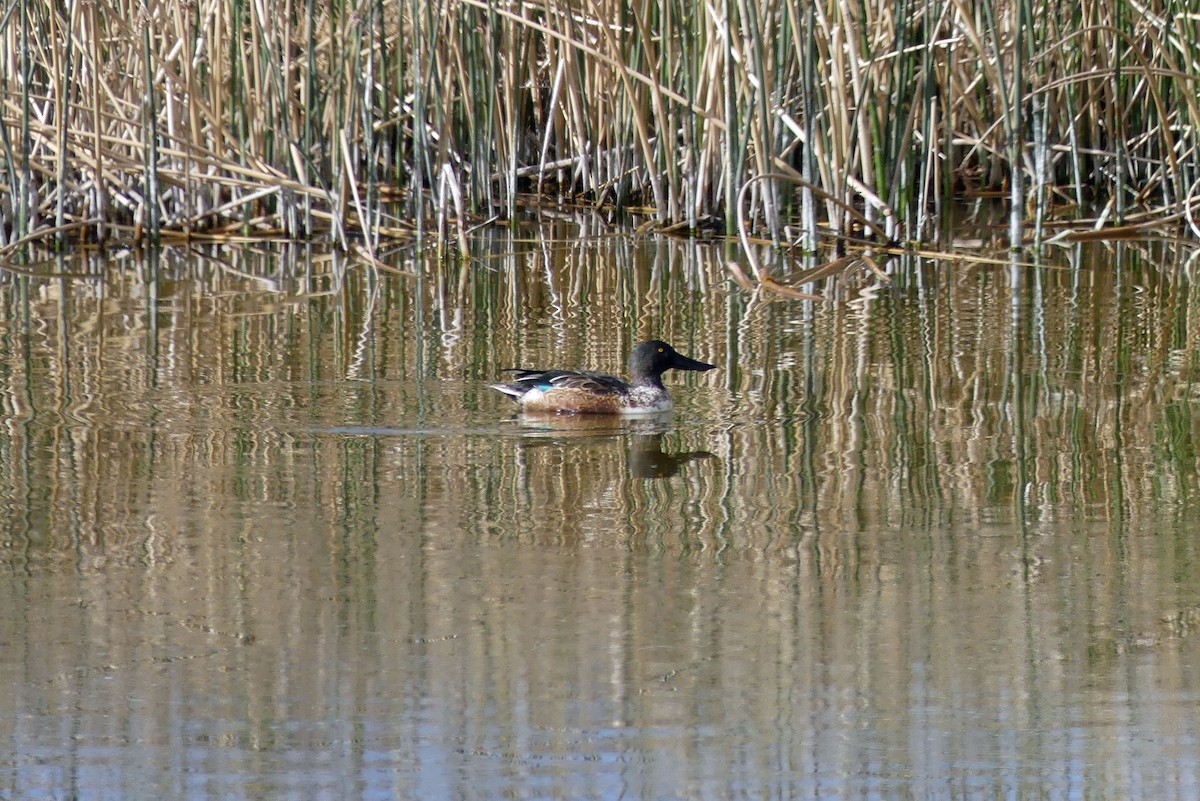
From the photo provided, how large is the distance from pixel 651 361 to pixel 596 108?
5.34 meters

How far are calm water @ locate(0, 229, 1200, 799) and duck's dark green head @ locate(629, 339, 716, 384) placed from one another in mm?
151

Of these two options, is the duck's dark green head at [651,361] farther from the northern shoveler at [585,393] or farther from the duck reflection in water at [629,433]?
the duck reflection in water at [629,433]

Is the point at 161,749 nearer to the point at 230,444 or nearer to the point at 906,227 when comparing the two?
the point at 230,444

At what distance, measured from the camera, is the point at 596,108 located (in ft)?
35.9

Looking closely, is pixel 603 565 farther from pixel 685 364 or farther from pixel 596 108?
pixel 596 108

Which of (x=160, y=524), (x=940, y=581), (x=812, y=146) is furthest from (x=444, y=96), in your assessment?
(x=940, y=581)

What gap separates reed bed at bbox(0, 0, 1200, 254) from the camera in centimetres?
905

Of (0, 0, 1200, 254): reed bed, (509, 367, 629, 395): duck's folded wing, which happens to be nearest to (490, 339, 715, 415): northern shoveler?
(509, 367, 629, 395): duck's folded wing

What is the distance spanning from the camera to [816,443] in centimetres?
512

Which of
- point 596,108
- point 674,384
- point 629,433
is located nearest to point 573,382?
point 629,433

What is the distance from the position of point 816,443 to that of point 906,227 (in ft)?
14.6

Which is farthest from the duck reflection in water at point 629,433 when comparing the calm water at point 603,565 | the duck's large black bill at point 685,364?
the duck's large black bill at point 685,364

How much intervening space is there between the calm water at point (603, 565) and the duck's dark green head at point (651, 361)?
5.9 inches

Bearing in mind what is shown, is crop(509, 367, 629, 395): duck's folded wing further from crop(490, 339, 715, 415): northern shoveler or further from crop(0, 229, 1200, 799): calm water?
crop(0, 229, 1200, 799): calm water
